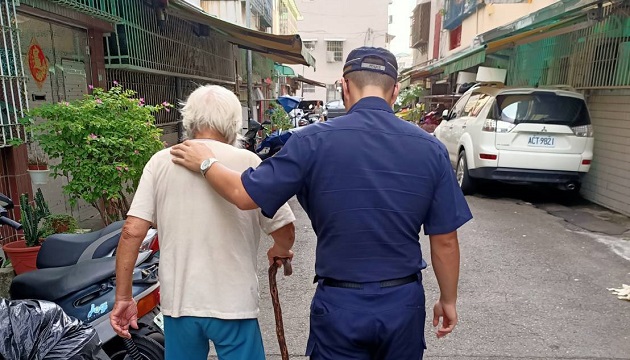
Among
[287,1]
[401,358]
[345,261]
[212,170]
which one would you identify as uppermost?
[287,1]

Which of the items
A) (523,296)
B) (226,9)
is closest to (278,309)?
(523,296)

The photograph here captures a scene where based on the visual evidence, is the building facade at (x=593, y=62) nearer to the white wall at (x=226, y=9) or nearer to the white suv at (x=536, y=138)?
the white suv at (x=536, y=138)

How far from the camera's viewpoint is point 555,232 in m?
6.00

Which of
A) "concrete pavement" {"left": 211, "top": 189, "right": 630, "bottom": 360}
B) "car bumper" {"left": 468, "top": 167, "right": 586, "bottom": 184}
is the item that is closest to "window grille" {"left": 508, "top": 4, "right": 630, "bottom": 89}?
"car bumper" {"left": 468, "top": 167, "right": 586, "bottom": 184}

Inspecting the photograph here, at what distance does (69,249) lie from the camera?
2674 millimetres

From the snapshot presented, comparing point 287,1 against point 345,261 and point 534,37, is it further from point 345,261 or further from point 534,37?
point 345,261

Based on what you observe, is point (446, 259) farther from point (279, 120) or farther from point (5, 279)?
point (279, 120)

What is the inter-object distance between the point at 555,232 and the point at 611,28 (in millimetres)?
3584


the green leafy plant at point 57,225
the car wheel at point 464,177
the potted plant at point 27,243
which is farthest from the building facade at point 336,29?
the potted plant at point 27,243

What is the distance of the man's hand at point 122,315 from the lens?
6.61ft

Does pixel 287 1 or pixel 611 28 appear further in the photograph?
pixel 287 1

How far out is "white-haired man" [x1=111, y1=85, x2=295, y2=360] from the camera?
6.35 ft

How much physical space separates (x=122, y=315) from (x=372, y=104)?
4.58 feet

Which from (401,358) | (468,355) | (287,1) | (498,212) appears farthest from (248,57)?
(287,1)
